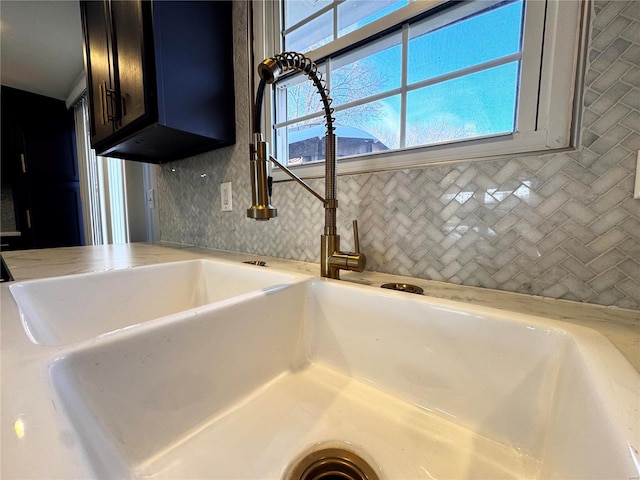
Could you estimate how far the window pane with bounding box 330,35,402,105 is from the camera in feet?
2.68

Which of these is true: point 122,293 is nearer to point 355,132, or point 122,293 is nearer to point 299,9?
point 355,132

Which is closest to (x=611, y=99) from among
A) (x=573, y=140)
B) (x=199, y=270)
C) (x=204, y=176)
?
(x=573, y=140)

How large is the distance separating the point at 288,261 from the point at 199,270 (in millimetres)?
330

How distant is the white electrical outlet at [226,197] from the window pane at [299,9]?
0.70 m

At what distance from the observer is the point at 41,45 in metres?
2.15

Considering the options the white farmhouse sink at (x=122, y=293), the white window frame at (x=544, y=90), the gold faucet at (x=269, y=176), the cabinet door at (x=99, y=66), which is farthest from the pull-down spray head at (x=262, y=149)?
the cabinet door at (x=99, y=66)

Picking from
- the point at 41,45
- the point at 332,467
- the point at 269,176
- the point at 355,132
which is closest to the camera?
the point at 332,467

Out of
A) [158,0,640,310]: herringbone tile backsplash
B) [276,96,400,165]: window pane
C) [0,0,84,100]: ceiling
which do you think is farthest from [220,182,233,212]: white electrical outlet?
[0,0,84,100]: ceiling

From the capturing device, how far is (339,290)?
0.61m

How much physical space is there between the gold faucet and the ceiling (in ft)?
7.37

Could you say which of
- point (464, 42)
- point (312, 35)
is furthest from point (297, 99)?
point (464, 42)

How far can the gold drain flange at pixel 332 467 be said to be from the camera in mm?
365

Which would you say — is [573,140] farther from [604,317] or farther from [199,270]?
[199,270]

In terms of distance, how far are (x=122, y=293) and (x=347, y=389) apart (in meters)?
0.71
